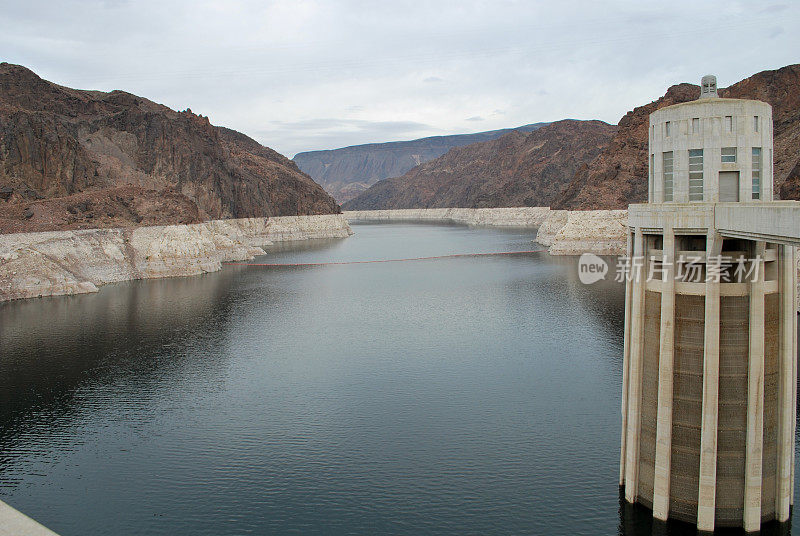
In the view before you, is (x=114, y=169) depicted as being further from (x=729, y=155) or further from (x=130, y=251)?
(x=729, y=155)

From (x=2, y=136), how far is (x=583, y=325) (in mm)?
73849

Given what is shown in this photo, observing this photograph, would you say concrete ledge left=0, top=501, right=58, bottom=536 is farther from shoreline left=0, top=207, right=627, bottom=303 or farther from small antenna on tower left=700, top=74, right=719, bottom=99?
shoreline left=0, top=207, right=627, bottom=303

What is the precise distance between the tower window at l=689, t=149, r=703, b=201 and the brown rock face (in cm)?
6399

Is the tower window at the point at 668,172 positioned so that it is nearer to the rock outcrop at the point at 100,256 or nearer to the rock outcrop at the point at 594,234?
the rock outcrop at the point at 100,256

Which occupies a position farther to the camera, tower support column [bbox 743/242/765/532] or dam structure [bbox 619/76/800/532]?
dam structure [bbox 619/76/800/532]

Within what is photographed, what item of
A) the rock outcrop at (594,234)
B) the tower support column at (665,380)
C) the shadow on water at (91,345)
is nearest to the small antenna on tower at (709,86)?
the tower support column at (665,380)

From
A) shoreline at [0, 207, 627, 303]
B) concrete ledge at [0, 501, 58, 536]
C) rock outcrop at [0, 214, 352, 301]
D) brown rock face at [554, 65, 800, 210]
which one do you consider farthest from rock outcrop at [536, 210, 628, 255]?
concrete ledge at [0, 501, 58, 536]

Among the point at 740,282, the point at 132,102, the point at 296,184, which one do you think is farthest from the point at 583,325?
the point at 296,184

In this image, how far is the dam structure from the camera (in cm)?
1595

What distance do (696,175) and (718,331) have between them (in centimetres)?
397

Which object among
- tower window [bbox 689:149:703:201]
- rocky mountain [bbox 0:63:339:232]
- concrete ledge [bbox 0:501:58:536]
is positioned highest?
rocky mountain [bbox 0:63:339:232]

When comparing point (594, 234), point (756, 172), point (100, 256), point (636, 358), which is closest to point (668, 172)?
point (756, 172)

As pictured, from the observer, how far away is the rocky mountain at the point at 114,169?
3093 inches

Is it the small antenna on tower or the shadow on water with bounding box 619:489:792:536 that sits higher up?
the small antenna on tower
